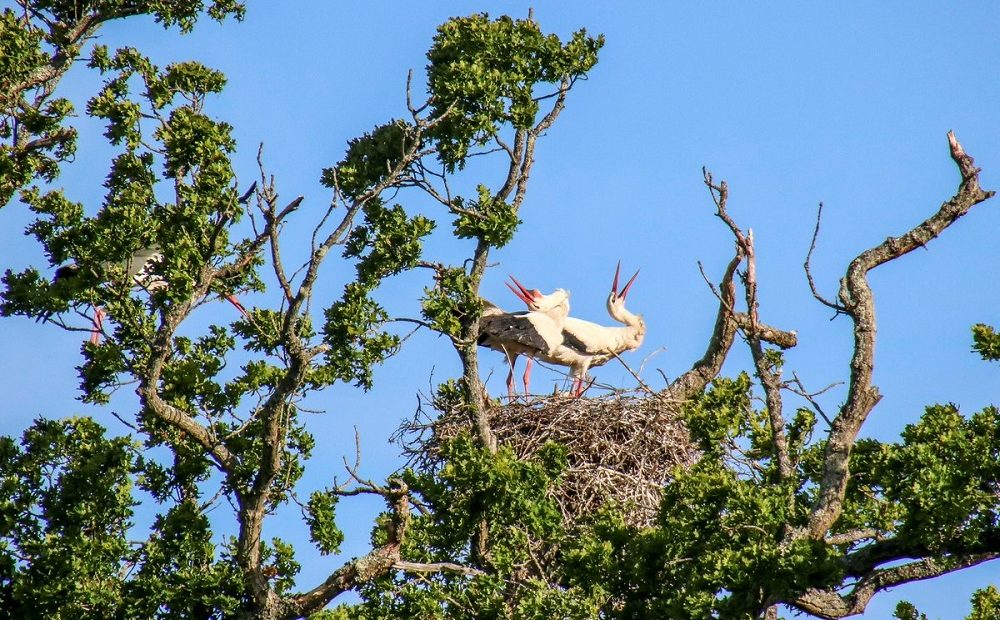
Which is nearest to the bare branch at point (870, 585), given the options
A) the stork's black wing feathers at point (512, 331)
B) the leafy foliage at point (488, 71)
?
the leafy foliage at point (488, 71)

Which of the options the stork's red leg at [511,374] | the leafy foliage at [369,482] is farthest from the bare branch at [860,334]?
the stork's red leg at [511,374]

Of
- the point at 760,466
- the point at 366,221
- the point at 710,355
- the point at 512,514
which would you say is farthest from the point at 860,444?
the point at 710,355

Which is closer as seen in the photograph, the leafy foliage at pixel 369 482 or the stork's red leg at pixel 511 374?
the leafy foliage at pixel 369 482

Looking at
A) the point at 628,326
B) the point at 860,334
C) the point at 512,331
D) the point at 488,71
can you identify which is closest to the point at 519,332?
the point at 512,331

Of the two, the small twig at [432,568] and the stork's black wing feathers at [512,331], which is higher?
the stork's black wing feathers at [512,331]

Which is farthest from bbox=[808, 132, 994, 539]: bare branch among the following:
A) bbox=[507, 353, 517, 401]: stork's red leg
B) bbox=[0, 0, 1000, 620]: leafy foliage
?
bbox=[507, 353, 517, 401]: stork's red leg

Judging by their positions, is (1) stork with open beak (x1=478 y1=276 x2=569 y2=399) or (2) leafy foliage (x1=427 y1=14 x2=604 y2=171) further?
(1) stork with open beak (x1=478 y1=276 x2=569 y2=399)

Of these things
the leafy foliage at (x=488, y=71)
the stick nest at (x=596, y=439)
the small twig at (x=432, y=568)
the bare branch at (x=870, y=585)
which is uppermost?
the leafy foliage at (x=488, y=71)

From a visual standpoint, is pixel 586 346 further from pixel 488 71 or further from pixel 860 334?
pixel 860 334

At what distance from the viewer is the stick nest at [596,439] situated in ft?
54.6

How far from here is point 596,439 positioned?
55.7 ft

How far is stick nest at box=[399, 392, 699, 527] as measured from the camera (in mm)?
16641

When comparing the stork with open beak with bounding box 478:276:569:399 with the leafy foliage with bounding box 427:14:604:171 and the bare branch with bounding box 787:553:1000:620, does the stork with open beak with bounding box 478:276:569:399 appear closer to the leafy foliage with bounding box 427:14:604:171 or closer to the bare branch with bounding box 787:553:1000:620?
the leafy foliage with bounding box 427:14:604:171

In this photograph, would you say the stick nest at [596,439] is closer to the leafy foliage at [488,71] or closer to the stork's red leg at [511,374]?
the stork's red leg at [511,374]
